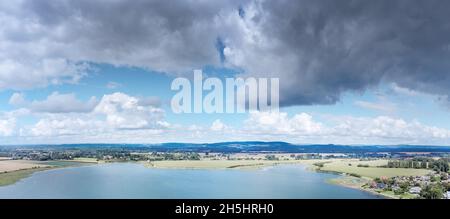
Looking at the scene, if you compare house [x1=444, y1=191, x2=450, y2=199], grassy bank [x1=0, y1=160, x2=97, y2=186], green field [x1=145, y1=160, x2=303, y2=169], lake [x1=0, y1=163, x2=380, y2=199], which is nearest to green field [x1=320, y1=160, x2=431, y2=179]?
lake [x1=0, y1=163, x2=380, y2=199]

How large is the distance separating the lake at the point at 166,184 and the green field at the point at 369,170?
49 centimetres

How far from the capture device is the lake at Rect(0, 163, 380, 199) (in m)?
9.07

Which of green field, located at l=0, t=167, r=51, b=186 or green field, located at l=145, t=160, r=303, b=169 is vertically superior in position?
green field, located at l=145, t=160, r=303, b=169

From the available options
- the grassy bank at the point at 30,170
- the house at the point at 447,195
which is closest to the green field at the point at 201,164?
the grassy bank at the point at 30,170

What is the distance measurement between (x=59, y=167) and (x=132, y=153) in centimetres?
288

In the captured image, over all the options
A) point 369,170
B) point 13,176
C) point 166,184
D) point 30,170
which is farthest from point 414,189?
point 13,176

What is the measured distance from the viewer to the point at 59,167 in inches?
470

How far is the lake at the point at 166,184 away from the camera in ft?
29.8

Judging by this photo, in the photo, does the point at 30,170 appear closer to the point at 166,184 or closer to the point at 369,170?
the point at 166,184

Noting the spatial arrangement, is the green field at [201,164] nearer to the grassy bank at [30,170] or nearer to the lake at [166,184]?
the lake at [166,184]

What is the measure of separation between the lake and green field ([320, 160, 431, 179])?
0.49 metres

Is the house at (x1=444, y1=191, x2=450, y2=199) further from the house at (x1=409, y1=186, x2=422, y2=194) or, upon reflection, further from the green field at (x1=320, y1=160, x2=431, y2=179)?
the green field at (x1=320, y1=160, x2=431, y2=179)
